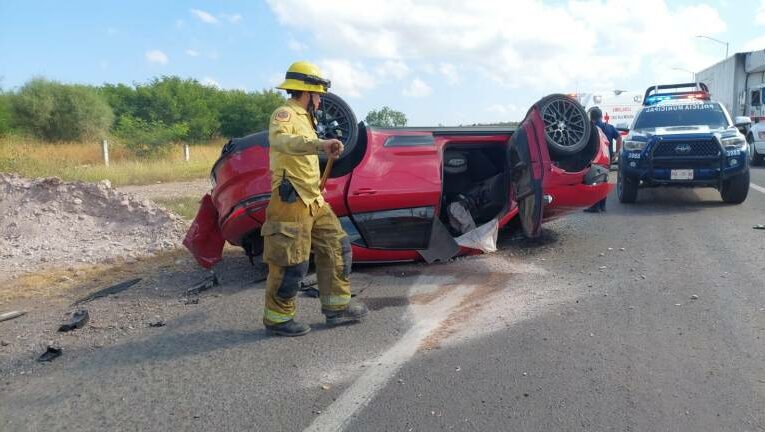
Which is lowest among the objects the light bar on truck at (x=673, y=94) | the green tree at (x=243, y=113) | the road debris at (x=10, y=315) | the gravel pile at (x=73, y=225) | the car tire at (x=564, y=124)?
the road debris at (x=10, y=315)

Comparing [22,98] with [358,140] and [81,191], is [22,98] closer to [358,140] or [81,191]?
[81,191]

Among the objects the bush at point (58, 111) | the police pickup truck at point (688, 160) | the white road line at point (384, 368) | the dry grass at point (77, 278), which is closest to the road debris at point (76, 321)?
the dry grass at point (77, 278)

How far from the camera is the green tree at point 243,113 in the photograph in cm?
4816

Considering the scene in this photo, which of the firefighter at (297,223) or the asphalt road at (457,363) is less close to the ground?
the firefighter at (297,223)

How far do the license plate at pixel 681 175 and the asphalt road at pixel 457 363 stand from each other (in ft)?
12.9

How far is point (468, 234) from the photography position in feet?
20.5

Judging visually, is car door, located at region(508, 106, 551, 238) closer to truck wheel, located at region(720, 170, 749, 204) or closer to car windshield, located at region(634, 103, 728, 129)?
Result: truck wheel, located at region(720, 170, 749, 204)

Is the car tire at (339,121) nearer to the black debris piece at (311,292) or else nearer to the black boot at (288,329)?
the black debris piece at (311,292)

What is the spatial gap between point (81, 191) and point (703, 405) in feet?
28.1

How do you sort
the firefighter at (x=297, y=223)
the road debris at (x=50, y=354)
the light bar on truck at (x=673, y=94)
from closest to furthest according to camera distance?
the road debris at (x=50, y=354)
the firefighter at (x=297, y=223)
the light bar on truck at (x=673, y=94)

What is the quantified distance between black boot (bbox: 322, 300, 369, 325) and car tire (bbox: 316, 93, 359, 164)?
1.54m

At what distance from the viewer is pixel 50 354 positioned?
4.12 meters

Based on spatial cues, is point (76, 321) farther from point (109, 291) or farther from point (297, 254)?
point (297, 254)

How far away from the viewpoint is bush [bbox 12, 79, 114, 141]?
111 ft
